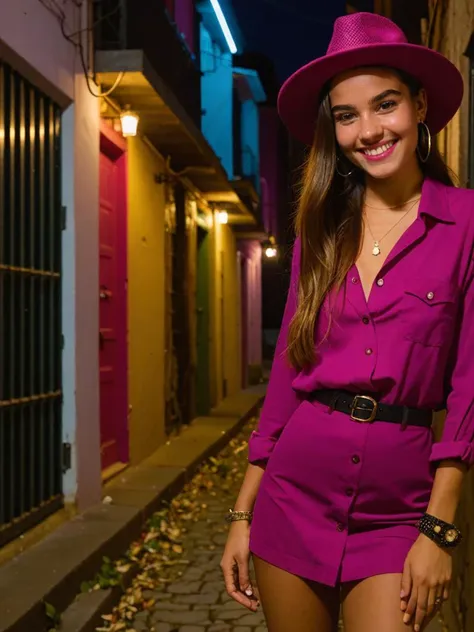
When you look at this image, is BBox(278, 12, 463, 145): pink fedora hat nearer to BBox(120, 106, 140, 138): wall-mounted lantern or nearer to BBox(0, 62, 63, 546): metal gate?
BBox(0, 62, 63, 546): metal gate

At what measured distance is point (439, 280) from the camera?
1.76m

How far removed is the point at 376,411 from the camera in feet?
5.86

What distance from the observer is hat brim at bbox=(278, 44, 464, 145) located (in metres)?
1.85

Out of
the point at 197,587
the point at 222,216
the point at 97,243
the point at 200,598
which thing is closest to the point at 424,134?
the point at 200,598

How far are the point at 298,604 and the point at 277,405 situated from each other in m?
0.50

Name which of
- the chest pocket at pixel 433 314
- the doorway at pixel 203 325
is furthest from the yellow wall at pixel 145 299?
the chest pocket at pixel 433 314

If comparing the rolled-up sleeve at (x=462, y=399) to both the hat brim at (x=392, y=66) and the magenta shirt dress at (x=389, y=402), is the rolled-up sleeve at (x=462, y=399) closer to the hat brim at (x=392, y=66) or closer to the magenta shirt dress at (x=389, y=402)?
the magenta shirt dress at (x=389, y=402)

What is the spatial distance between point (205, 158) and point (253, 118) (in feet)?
34.1

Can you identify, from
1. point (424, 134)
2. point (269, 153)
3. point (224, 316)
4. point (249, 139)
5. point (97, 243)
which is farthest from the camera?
point (269, 153)

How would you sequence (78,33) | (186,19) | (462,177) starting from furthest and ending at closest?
(186,19) < (78,33) < (462,177)

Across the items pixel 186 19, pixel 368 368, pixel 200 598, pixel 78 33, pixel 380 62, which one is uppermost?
pixel 186 19

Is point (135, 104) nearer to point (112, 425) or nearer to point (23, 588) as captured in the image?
point (112, 425)

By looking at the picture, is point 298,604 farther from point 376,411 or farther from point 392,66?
point 392,66

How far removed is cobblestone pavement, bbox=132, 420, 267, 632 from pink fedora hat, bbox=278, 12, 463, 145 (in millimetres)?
3202
